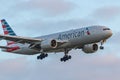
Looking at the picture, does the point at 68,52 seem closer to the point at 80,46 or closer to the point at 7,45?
the point at 80,46

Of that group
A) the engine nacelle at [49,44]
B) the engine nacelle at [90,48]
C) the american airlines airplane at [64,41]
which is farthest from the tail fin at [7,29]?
the engine nacelle at [90,48]

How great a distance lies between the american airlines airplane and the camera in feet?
300

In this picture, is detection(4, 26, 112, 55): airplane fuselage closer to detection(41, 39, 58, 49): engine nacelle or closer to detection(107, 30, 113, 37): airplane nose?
detection(107, 30, 113, 37): airplane nose

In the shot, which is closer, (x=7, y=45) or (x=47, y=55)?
(x=47, y=55)

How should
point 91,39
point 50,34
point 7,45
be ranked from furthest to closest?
point 7,45, point 50,34, point 91,39

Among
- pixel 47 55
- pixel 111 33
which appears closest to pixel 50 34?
pixel 47 55

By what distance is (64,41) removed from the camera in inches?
3639

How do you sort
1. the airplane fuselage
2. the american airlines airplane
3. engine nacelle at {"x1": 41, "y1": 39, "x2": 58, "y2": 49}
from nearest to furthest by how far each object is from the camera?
the airplane fuselage < the american airlines airplane < engine nacelle at {"x1": 41, "y1": 39, "x2": 58, "y2": 49}

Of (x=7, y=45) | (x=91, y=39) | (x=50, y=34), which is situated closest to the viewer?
(x=91, y=39)

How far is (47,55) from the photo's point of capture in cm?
9812

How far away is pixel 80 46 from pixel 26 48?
10.6m

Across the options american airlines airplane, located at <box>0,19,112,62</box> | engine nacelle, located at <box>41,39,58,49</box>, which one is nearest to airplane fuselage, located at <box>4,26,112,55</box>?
american airlines airplane, located at <box>0,19,112,62</box>

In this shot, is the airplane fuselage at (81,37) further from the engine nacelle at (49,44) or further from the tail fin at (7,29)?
the tail fin at (7,29)

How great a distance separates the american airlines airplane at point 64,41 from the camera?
91500 millimetres
